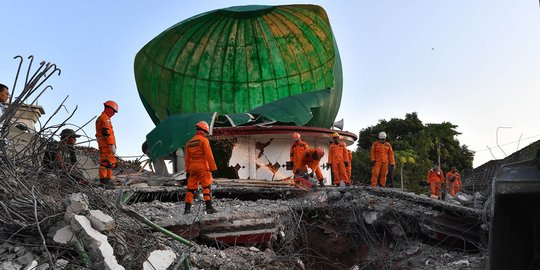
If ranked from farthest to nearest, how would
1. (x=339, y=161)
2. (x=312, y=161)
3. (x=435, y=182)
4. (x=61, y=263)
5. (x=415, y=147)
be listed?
(x=415, y=147) → (x=435, y=182) → (x=339, y=161) → (x=312, y=161) → (x=61, y=263)

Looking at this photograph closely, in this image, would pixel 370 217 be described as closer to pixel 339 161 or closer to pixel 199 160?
pixel 199 160

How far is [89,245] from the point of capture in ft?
13.7

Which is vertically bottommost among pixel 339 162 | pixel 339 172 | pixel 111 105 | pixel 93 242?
pixel 93 242

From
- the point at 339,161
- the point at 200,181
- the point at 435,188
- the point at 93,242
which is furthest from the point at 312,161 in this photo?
the point at 93,242

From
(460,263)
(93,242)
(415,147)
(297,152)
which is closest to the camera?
(93,242)

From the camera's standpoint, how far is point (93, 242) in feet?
13.7

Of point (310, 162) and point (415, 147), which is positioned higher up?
point (415, 147)

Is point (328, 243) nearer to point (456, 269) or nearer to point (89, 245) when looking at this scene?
point (456, 269)

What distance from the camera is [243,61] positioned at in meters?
17.9

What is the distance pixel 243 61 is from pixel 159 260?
13.8 metres

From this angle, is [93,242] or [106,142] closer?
[93,242]

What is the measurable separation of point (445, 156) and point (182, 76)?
58.0 feet

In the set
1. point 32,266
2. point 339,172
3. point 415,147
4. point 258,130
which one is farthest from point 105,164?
point 415,147

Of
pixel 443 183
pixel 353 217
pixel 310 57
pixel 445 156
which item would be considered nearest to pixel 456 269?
pixel 353 217
